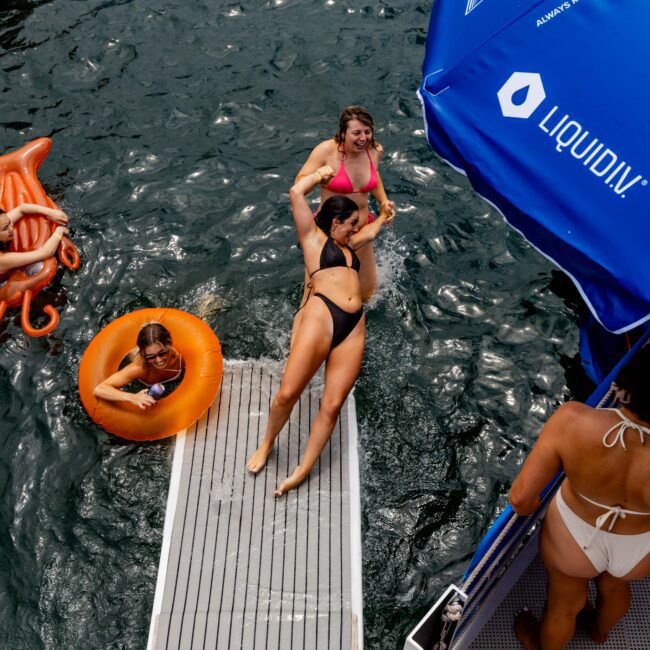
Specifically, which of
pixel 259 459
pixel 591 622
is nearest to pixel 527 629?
pixel 591 622

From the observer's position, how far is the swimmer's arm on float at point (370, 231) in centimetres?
649

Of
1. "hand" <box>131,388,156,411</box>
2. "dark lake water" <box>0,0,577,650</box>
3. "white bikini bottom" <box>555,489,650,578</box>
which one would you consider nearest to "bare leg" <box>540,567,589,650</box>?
"white bikini bottom" <box>555,489,650,578</box>

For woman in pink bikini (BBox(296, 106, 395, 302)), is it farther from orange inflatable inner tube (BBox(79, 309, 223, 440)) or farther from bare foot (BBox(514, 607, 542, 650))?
bare foot (BBox(514, 607, 542, 650))

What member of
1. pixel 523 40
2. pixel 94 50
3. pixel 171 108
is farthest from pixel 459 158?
pixel 94 50

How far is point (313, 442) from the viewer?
5.79 meters

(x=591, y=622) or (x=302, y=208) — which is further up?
(x=302, y=208)

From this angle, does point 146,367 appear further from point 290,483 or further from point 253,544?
point 253,544

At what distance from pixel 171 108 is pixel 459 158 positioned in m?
6.61

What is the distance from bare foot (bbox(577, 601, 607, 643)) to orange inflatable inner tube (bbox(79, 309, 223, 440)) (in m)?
3.18

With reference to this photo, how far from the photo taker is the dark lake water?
5848mm

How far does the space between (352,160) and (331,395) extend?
2.10 metres

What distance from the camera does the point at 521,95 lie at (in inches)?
149

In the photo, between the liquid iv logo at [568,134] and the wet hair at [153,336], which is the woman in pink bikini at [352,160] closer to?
the wet hair at [153,336]

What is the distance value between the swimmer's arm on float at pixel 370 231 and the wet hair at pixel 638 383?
3276 mm
